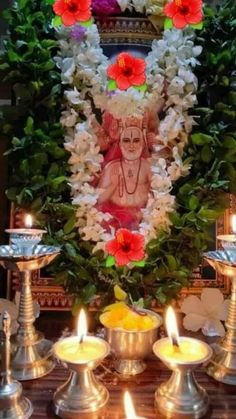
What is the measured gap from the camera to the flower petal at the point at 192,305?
813 mm

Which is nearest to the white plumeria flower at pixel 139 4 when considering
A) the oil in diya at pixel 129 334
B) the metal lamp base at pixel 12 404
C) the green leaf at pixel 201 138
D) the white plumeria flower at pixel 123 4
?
the white plumeria flower at pixel 123 4

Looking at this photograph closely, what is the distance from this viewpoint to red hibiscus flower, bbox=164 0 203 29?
756 millimetres

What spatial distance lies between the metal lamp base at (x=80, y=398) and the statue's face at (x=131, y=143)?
1.21ft

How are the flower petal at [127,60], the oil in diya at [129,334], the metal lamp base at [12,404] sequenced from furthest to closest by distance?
the flower petal at [127,60] < the oil in diya at [129,334] < the metal lamp base at [12,404]

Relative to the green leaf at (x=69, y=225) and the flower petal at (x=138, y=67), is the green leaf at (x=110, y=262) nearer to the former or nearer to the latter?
the green leaf at (x=69, y=225)

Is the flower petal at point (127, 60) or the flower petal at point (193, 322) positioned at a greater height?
the flower petal at point (127, 60)

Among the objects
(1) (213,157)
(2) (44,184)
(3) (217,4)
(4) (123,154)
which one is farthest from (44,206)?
(3) (217,4)

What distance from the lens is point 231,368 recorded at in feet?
2.15

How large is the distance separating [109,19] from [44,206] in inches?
13.2

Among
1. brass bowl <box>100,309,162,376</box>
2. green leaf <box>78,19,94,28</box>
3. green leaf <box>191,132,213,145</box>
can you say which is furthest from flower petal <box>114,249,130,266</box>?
green leaf <box>78,19,94,28</box>

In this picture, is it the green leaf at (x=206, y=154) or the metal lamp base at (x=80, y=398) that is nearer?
the metal lamp base at (x=80, y=398)

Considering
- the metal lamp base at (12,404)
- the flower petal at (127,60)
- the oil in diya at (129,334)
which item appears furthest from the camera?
the flower petal at (127,60)

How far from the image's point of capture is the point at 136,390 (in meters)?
0.62

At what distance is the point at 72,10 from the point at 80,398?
57 centimetres
